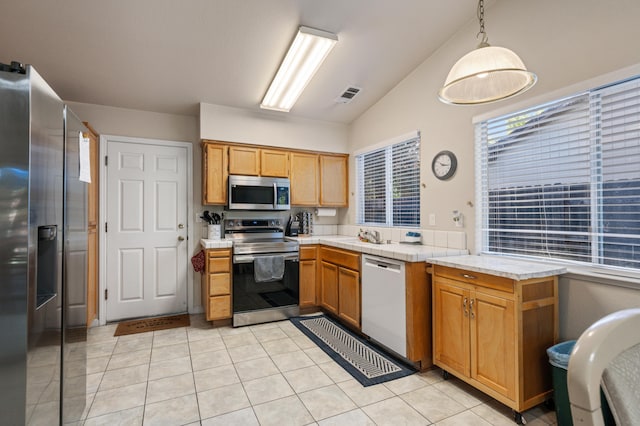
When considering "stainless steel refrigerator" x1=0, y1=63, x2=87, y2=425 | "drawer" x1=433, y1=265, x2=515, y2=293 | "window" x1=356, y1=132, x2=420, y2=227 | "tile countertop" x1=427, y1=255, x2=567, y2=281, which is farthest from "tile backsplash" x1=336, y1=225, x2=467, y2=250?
"stainless steel refrigerator" x1=0, y1=63, x2=87, y2=425

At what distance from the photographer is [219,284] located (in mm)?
3438

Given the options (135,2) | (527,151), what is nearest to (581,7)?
(527,151)

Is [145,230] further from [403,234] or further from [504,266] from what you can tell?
[504,266]

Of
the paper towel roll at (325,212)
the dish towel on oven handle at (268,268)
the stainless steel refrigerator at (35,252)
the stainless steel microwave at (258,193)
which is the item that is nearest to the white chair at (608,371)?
the stainless steel refrigerator at (35,252)

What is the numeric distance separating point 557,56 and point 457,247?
62.2 inches

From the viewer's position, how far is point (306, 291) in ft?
12.6

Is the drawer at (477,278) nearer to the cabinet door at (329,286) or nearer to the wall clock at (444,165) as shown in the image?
the wall clock at (444,165)

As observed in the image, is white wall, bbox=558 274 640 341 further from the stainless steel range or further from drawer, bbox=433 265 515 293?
the stainless steel range

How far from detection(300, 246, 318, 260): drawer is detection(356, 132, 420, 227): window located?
860 millimetres

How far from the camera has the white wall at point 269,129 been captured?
3.74 meters

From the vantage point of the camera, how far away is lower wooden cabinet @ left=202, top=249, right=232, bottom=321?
3.41 metres

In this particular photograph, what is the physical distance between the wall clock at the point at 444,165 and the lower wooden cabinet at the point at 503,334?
102cm

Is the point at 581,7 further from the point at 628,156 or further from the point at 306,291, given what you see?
the point at 306,291

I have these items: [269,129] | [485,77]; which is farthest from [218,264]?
[485,77]
